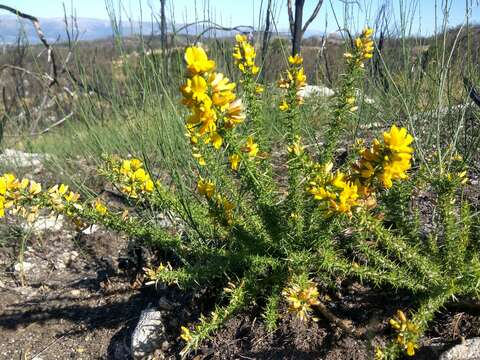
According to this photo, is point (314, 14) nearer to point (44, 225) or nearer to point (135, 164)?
point (135, 164)

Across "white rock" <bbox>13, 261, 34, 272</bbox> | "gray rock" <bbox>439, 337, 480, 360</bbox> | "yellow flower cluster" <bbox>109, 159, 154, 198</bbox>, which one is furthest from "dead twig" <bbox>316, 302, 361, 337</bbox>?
"white rock" <bbox>13, 261, 34, 272</bbox>

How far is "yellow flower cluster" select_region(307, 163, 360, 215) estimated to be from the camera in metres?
1.20

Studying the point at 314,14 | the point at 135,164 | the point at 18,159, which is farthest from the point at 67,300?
the point at 314,14

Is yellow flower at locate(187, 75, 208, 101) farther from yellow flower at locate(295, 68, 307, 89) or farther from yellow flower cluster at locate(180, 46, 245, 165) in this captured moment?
yellow flower at locate(295, 68, 307, 89)

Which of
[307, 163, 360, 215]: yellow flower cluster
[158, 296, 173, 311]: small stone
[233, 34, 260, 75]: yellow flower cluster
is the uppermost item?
[233, 34, 260, 75]: yellow flower cluster

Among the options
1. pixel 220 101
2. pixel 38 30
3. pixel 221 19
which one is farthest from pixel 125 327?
pixel 38 30

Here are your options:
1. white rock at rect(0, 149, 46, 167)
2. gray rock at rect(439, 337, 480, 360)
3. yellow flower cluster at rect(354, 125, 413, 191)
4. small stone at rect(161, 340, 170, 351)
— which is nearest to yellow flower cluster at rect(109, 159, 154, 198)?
small stone at rect(161, 340, 170, 351)

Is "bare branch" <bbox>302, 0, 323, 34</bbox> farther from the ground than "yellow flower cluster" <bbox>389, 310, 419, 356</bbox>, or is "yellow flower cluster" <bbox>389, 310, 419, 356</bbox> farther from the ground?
"bare branch" <bbox>302, 0, 323, 34</bbox>

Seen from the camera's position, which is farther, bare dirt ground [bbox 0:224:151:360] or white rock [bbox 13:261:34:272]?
white rock [bbox 13:261:34:272]

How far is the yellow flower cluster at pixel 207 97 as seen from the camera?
1129mm

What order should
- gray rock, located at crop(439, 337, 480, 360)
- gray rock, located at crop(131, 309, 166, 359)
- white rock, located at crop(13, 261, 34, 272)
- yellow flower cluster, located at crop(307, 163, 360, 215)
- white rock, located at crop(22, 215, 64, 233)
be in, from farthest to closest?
white rock, located at crop(22, 215, 64, 233)
white rock, located at crop(13, 261, 34, 272)
gray rock, located at crop(131, 309, 166, 359)
gray rock, located at crop(439, 337, 480, 360)
yellow flower cluster, located at crop(307, 163, 360, 215)

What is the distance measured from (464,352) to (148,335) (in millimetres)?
1248

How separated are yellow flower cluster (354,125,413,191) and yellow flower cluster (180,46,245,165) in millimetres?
393

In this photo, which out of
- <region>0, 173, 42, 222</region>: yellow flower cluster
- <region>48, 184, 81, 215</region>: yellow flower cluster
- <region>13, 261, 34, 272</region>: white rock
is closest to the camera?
<region>0, 173, 42, 222</region>: yellow flower cluster
